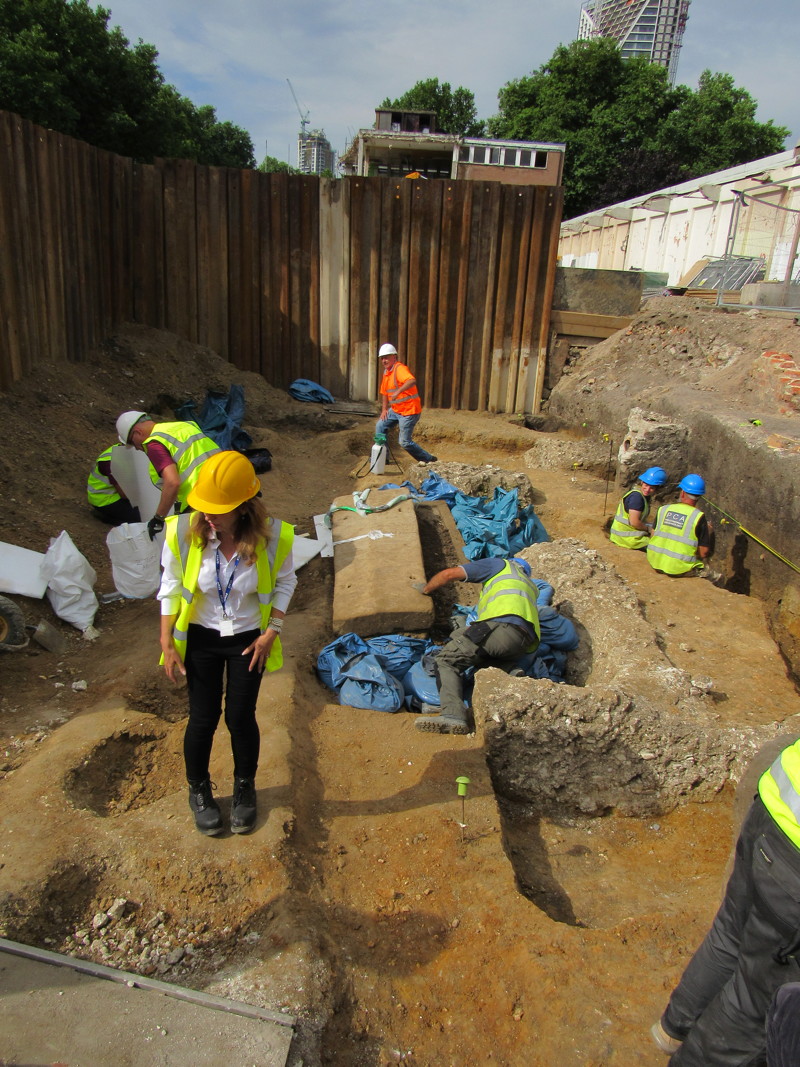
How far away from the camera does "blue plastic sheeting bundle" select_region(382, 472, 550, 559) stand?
736 centimetres

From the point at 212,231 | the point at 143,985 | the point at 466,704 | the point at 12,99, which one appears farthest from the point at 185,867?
the point at 12,99

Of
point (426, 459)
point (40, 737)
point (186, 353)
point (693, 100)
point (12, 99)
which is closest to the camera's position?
point (40, 737)

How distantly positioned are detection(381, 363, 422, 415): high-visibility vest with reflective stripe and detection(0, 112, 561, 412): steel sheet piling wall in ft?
9.52

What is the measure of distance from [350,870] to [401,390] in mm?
6933

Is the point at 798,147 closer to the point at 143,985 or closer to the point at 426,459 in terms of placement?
the point at 426,459

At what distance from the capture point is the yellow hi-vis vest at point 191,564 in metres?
2.88

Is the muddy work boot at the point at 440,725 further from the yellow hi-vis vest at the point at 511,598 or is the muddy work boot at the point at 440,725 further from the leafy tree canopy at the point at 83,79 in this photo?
the leafy tree canopy at the point at 83,79

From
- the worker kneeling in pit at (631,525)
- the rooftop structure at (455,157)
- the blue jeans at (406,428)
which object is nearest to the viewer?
the worker kneeling in pit at (631,525)

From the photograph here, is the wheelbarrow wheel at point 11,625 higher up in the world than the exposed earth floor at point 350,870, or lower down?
higher up

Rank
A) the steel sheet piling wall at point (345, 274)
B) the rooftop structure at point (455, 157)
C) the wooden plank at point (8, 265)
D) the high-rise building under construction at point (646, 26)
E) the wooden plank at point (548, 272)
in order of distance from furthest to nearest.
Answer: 1. the high-rise building under construction at point (646, 26)
2. the rooftop structure at point (455, 157)
3. the wooden plank at point (548, 272)
4. the steel sheet piling wall at point (345, 274)
5. the wooden plank at point (8, 265)

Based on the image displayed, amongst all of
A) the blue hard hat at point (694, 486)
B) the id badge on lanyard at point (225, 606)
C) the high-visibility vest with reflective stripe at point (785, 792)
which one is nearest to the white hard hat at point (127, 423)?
the id badge on lanyard at point (225, 606)

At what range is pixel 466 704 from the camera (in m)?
4.68

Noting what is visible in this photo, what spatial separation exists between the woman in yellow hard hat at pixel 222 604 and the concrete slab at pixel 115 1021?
2.45 ft

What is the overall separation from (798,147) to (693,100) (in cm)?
2806
